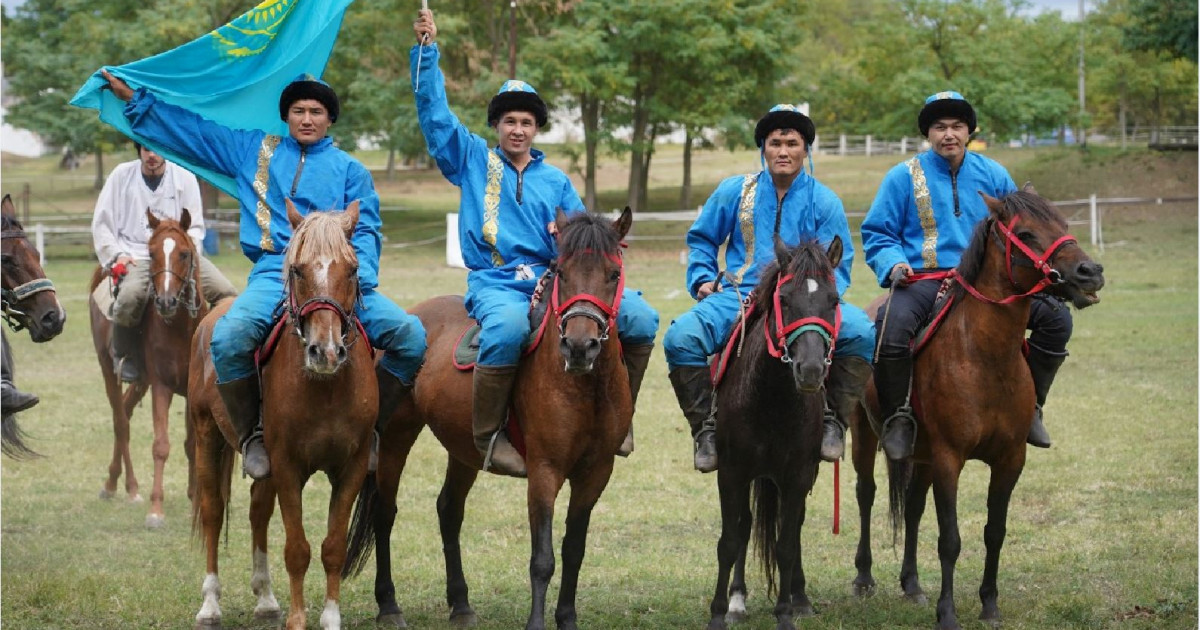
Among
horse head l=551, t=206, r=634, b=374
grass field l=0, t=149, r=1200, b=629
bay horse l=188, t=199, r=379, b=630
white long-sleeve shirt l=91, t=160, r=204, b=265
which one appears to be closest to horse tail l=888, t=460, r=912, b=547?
grass field l=0, t=149, r=1200, b=629

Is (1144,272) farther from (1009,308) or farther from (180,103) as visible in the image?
(180,103)

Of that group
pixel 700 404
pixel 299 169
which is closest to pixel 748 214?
pixel 700 404

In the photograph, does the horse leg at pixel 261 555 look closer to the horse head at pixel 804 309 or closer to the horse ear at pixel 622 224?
the horse ear at pixel 622 224

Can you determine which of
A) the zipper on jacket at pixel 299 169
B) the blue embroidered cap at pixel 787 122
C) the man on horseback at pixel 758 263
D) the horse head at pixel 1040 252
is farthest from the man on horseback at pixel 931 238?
the zipper on jacket at pixel 299 169

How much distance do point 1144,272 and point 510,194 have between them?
72.1 feet

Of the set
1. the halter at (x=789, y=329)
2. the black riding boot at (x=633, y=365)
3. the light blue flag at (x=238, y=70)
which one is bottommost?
the black riding boot at (x=633, y=365)

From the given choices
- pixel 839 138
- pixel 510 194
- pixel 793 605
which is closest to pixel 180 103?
pixel 510 194

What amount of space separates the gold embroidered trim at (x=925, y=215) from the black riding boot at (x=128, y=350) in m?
6.49

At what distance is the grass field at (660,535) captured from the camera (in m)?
7.64

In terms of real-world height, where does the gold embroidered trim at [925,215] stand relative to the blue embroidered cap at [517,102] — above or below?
below

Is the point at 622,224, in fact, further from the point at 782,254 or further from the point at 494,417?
the point at 494,417

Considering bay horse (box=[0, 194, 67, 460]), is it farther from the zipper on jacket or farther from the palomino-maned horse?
the palomino-maned horse

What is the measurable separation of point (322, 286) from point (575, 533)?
6.12ft

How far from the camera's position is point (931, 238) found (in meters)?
7.93
